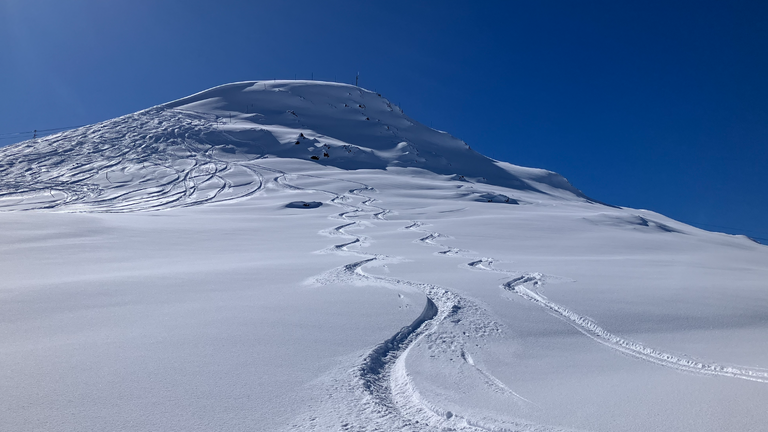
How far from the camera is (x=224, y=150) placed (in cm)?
3981

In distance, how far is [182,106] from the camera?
54562 millimetres

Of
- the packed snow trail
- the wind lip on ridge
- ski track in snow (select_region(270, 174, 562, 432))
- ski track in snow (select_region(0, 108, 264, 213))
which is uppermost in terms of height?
the wind lip on ridge

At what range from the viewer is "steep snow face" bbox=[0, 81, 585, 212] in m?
26.1

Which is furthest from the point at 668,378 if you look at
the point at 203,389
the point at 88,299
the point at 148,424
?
the point at 88,299

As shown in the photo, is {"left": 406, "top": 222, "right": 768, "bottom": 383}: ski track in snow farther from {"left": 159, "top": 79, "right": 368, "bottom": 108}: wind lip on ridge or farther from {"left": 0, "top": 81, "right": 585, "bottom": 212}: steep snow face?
{"left": 159, "top": 79, "right": 368, "bottom": 108}: wind lip on ridge

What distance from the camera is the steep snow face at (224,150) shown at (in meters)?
26.1

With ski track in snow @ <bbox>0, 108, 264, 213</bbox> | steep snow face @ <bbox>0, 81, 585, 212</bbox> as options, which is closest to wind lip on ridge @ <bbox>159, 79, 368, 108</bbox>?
steep snow face @ <bbox>0, 81, 585, 212</bbox>

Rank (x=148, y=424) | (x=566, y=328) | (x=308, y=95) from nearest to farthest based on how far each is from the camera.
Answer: (x=148, y=424)
(x=566, y=328)
(x=308, y=95)

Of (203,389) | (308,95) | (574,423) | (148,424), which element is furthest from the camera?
(308,95)

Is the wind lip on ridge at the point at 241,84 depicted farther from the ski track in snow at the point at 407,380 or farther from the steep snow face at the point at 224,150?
the ski track in snow at the point at 407,380

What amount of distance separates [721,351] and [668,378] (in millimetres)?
946

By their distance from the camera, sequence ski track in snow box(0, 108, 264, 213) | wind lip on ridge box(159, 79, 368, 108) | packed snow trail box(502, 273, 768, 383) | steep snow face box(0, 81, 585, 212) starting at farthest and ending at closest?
wind lip on ridge box(159, 79, 368, 108), steep snow face box(0, 81, 585, 212), ski track in snow box(0, 108, 264, 213), packed snow trail box(502, 273, 768, 383)

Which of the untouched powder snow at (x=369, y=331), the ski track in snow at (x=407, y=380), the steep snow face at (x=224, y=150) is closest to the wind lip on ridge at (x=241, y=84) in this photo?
the steep snow face at (x=224, y=150)

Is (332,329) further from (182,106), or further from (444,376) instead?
(182,106)
